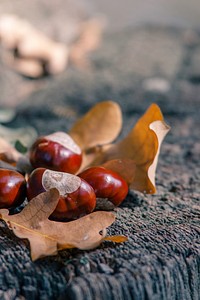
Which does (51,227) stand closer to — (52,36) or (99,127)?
(99,127)

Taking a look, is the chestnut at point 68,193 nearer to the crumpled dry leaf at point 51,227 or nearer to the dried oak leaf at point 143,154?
the crumpled dry leaf at point 51,227

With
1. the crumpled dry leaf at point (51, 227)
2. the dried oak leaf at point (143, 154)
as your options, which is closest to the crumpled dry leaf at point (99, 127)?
the dried oak leaf at point (143, 154)

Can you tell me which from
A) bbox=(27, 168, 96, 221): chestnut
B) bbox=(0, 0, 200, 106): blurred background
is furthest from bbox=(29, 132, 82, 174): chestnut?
bbox=(0, 0, 200, 106): blurred background

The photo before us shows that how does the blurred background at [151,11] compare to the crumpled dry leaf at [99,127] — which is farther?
the blurred background at [151,11]

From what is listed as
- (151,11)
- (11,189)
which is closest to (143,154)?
(11,189)

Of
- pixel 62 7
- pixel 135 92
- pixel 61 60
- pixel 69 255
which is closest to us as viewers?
pixel 69 255

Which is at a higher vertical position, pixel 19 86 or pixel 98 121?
pixel 98 121

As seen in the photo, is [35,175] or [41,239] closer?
[41,239]

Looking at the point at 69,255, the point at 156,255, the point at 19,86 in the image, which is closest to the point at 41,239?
the point at 69,255

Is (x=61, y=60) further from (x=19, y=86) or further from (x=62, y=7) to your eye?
(x=62, y=7)
